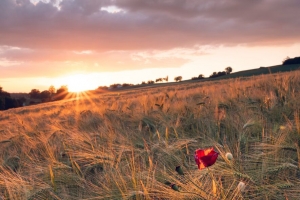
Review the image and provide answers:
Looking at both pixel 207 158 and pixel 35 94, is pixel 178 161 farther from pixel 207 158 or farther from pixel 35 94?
pixel 35 94

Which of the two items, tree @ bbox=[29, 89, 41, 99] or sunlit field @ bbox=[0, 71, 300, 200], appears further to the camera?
tree @ bbox=[29, 89, 41, 99]

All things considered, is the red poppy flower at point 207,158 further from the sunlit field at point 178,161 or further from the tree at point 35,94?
the tree at point 35,94

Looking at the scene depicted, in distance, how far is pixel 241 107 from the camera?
143 inches

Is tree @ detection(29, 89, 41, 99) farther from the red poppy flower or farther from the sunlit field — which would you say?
the red poppy flower

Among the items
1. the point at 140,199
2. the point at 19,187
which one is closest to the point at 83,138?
the point at 19,187

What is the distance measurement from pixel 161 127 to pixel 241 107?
1.03 metres

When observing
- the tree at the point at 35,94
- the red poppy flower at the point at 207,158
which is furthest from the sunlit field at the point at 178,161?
the tree at the point at 35,94

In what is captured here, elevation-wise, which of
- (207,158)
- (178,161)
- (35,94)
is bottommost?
(178,161)

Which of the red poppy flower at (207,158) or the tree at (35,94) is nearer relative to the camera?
the red poppy flower at (207,158)

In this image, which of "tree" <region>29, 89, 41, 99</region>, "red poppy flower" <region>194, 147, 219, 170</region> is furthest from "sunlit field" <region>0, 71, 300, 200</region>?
"tree" <region>29, 89, 41, 99</region>

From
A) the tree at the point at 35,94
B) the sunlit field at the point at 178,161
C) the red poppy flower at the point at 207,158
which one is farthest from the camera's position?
the tree at the point at 35,94

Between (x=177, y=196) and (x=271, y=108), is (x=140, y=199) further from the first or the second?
(x=271, y=108)

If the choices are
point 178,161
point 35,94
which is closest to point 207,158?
point 178,161

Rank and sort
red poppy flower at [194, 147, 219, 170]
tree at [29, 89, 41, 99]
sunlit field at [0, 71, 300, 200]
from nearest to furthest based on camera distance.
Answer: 1. red poppy flower at [194, 147, 219, 170]
2. sunlit field at [0, 71, 300, 200]
3. tree at [29, 89, 41, 99]
